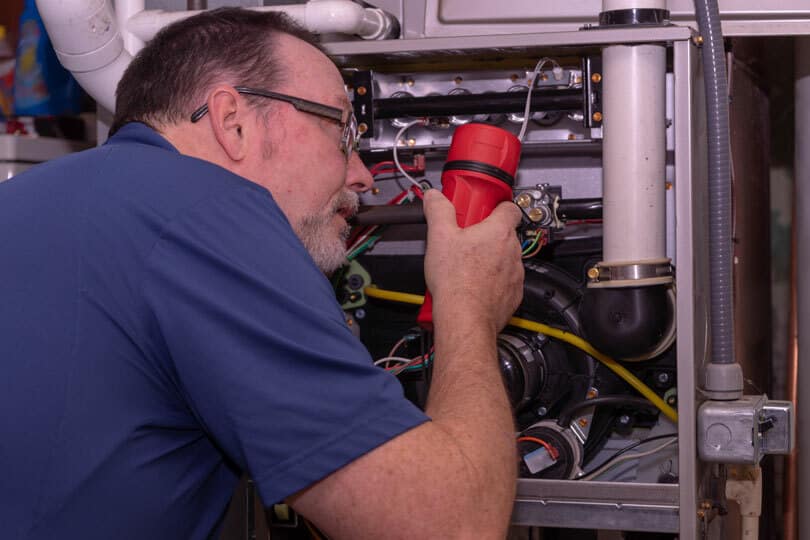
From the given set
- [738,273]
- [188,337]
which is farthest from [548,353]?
[188,337]

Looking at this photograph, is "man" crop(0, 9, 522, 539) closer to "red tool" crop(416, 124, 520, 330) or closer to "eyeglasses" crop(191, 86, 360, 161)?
"eyeglasses" crop(191, 86, 360, 161)

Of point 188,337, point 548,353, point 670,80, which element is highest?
point 670,80

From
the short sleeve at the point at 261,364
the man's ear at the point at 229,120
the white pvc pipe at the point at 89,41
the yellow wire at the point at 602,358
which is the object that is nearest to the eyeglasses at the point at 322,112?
the man's ear at the point at 229,120

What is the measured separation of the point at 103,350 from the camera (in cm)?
87

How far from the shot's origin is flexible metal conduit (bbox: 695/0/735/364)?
1.25 m

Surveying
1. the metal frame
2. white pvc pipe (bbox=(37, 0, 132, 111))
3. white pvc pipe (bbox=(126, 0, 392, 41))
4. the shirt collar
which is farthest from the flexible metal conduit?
white pvc pipe (bbox=(37, 0, 132, 111))

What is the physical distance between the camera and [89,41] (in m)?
1.43

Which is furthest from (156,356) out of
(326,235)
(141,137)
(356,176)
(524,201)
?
(524,201)

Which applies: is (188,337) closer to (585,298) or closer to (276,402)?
(276,402)

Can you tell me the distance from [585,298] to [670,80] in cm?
35

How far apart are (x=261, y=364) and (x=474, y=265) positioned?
1.41 feet

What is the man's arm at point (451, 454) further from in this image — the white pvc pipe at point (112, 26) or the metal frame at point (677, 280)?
the white pvc pipe at point (112, 26)

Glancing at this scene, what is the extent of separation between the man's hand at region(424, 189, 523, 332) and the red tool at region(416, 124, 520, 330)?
21 millimetres

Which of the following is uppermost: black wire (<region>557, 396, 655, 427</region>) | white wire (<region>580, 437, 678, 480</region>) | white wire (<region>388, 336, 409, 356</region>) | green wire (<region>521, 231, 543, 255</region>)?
green wire (<region>521, 231, 543, 255</region>)
